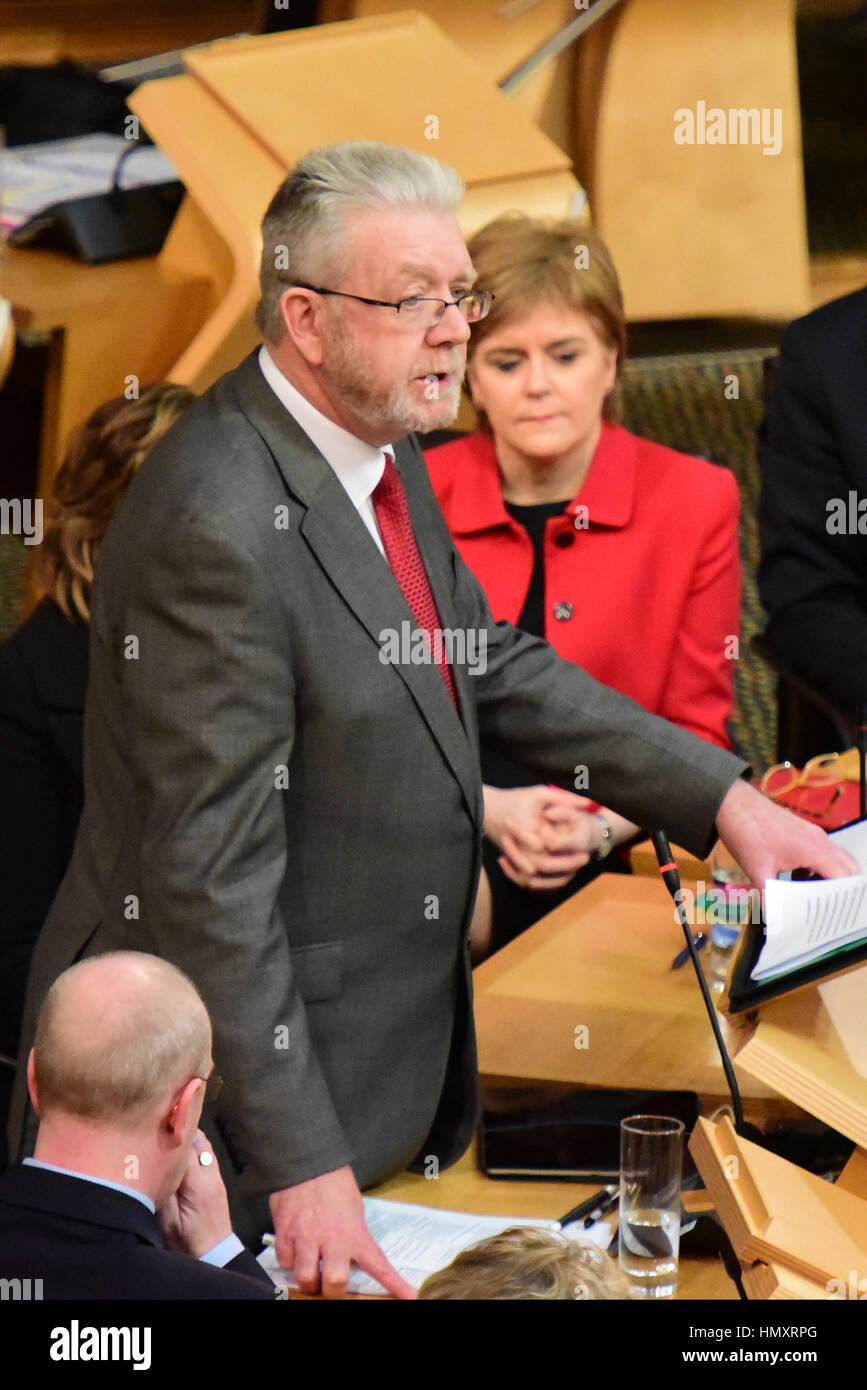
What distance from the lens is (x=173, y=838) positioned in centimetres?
181

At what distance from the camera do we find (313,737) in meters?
1.89

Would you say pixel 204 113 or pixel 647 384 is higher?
pixel 204 113

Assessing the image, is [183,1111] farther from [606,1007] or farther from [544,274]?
[544,274]

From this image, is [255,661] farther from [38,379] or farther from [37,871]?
[38,379]

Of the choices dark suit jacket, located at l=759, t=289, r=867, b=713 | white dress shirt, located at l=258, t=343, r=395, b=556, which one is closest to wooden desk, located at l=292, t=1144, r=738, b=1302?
white dress shirt, located at l=258, t=343, r=395, b=556

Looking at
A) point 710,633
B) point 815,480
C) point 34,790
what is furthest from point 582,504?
point 34,790

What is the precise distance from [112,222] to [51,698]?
1403mm

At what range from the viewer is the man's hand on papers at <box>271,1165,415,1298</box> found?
1729 mm

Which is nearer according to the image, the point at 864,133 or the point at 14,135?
the point at 14,135

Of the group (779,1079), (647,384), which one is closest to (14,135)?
(647,384)

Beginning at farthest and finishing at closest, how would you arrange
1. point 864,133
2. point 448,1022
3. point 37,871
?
1. point 864,133
2. point 37,871
3. point 448,1022

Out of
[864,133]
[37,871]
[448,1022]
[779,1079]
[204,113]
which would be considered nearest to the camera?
[779,1079]

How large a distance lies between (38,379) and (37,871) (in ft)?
4.64

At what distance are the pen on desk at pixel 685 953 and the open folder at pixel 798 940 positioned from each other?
0.50 meters
